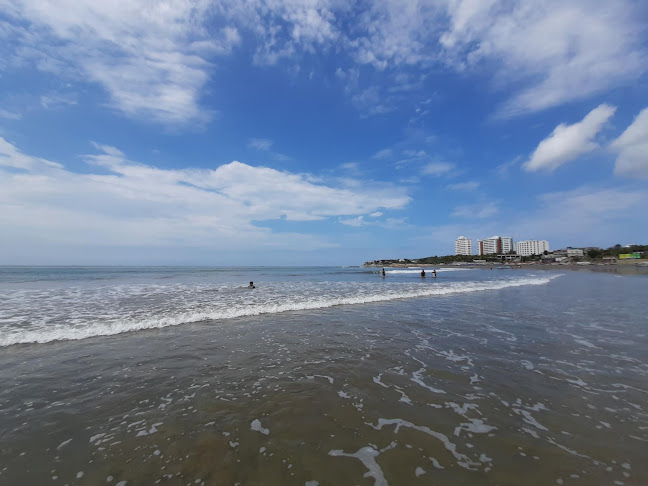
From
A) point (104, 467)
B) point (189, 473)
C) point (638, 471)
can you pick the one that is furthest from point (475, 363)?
point (104, 467)

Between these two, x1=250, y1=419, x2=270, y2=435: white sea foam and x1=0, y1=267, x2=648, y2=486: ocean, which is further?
x1=250, y1=419, x2=270, y2=435: white sea foam

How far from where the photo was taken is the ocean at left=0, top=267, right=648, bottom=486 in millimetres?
3832

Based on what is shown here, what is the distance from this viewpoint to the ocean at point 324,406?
3832mm

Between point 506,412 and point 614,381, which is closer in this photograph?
point 506,412

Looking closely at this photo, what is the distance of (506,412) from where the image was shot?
17.1ft

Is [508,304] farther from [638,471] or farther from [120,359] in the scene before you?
[120,359]

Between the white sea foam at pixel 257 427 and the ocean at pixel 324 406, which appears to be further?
the white sea foam at pixel 257 427

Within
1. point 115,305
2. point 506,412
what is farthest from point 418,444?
point 115,305

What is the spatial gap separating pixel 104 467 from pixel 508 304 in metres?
21.5

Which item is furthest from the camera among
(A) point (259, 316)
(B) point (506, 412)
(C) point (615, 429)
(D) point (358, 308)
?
(D) point (358, 308)

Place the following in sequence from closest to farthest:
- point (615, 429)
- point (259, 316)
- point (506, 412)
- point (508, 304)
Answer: point (615, 429) < point (506, 412) < point (259, 316) < point (508, 304)

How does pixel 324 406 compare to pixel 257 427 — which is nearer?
pixel 257 427

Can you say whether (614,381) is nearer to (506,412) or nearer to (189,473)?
(506,412)

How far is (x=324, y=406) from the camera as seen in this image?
5.52 metres
